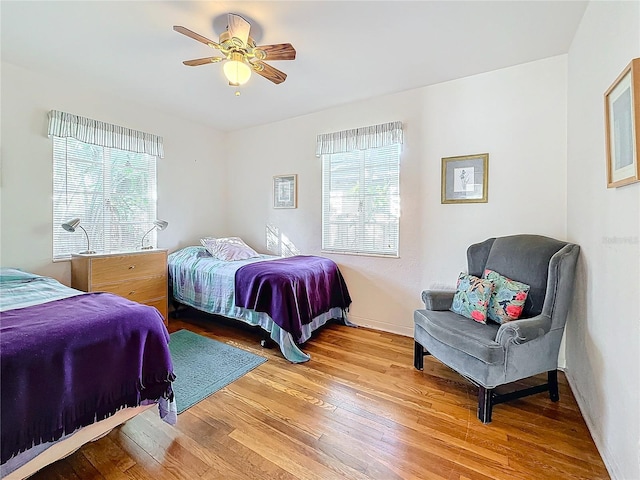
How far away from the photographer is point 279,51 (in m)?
1.99

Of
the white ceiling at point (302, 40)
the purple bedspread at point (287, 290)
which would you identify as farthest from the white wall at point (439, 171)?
the purple bedspread at point (287, 290)

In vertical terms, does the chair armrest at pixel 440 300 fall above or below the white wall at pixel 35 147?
below

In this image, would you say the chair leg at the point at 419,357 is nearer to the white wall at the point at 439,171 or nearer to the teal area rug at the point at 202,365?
the white wall at the point at 439,171

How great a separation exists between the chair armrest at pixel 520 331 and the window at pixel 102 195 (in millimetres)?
3798

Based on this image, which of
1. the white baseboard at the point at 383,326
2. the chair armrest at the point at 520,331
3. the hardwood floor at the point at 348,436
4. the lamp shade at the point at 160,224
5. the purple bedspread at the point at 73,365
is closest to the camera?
the purple bedspread at the point at 73,365

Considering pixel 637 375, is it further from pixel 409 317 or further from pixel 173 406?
pixel 173 406

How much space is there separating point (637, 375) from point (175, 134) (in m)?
4.63

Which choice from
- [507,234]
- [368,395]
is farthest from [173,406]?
[507,234]

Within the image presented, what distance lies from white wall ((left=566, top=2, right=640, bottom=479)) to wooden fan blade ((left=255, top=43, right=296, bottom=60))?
5.72 ft

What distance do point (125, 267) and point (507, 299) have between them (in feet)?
11.3

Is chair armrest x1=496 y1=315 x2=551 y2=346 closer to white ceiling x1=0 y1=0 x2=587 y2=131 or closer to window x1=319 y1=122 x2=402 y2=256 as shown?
window x1=319 y1=122 x2=402 y2=256

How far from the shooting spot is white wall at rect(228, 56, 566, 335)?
2.45 metres

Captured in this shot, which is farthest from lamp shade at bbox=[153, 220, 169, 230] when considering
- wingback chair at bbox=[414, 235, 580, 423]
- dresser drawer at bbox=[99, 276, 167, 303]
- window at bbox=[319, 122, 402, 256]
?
wingback chair at bbox=[414, 235, 580, 423]

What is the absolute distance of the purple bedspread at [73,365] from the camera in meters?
1.13
